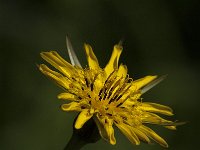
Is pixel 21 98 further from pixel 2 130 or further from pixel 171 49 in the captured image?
pixel 171 49

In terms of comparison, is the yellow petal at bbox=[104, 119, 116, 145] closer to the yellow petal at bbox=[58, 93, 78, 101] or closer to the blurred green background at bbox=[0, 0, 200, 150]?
the yellow petal at bbox=[58, 93, 78, 101]

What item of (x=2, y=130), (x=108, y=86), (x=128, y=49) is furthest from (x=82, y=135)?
(x=128, y=49)

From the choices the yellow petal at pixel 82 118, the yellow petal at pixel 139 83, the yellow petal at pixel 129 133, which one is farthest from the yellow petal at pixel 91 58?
the yellow petal at pixel 82 118

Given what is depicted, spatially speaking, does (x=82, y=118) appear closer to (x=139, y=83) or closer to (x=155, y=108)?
(x=155, y=108)

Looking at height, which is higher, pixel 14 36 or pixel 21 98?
pixel 14 36

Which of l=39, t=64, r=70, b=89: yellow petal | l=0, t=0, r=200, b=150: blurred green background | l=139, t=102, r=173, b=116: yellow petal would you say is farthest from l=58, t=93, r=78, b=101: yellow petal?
l=0, t=0, r=200, b=150: blurred green background

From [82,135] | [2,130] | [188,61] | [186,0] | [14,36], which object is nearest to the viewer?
[82,135]
